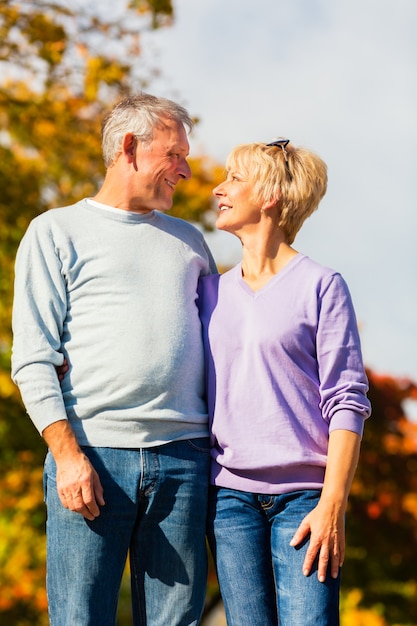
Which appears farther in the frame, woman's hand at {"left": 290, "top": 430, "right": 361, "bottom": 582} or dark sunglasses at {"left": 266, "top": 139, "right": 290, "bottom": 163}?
dark sunglasses at {"left": 266, "top": 139, "right": 290, "bottom": 163}

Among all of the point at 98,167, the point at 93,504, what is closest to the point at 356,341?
the point at 93,504

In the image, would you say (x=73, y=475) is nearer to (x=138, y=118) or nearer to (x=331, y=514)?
(x=331, y=514)

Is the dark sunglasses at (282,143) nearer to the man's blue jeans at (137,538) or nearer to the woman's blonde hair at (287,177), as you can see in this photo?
the woman's blonde hair at (287,177)

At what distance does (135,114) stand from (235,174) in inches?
16.6

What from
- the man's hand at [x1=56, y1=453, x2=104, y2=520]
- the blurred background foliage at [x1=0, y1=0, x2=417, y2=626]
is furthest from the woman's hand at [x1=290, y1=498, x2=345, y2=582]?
the blurred background foliage at [x1=0, y1=0, x2=417, y2=626]

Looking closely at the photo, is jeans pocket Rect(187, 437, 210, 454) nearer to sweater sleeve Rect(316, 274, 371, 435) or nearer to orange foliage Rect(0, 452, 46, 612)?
sweater sleeve Rect(316, 274, 371, 435)

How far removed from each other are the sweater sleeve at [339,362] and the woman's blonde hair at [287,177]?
0.34m

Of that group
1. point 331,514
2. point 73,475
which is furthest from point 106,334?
point 331,514

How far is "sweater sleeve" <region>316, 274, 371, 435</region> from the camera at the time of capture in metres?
3.07

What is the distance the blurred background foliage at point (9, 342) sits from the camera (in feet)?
28.8

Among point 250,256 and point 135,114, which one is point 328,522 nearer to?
point 250,256

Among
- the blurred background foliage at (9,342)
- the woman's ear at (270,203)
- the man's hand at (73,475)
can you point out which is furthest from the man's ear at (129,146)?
the blurred background foliage at (9,342)

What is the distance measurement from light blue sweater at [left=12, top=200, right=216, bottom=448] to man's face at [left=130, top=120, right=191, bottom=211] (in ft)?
0.43

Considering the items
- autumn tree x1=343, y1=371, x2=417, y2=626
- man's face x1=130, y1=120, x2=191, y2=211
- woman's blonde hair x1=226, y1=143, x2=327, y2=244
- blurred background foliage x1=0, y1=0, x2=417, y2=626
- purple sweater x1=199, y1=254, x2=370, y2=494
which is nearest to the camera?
purple sweater x1=199, y1=254, x2=370, y2=494
